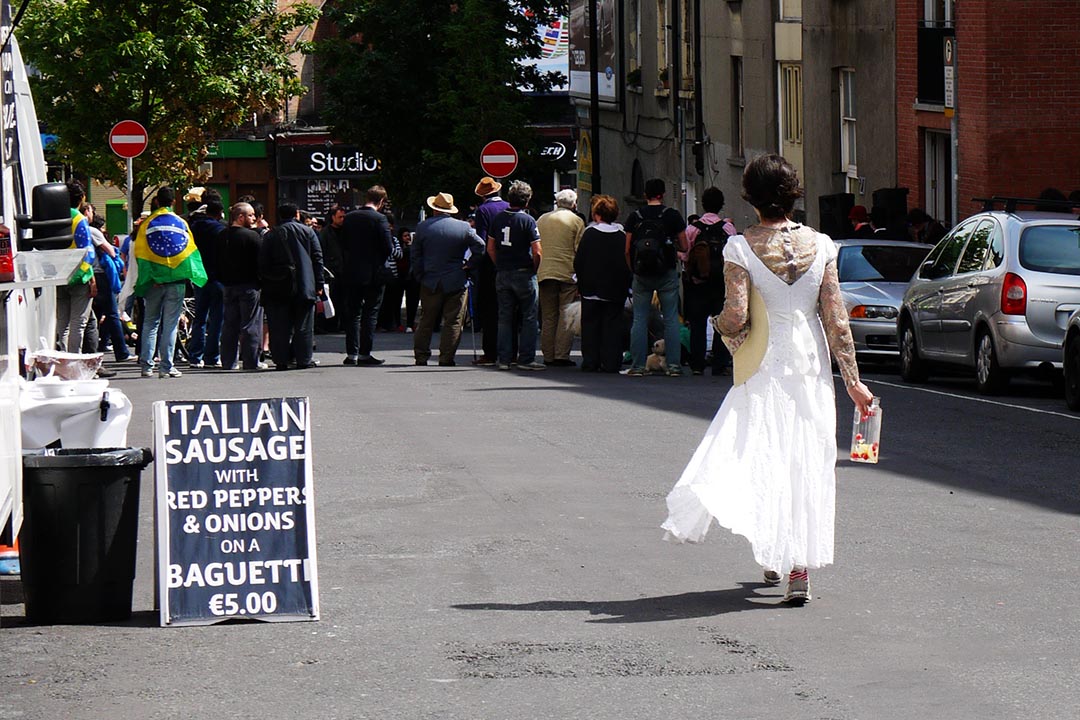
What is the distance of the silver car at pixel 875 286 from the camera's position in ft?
73.7

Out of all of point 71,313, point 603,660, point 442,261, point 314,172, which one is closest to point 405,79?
point 314,172

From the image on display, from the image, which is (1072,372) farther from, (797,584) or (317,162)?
(317,162)

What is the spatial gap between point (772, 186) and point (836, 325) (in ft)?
2.01

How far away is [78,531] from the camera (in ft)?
24.8

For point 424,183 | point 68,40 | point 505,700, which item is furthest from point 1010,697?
point 424,183

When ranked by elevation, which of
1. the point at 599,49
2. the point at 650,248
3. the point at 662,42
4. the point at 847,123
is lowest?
the point at 650,248

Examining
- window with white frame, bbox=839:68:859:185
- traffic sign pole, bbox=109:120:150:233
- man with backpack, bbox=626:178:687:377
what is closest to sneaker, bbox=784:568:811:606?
man with backpack, bbox=626:178:687:377

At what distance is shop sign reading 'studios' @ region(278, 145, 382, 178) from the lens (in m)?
61.0

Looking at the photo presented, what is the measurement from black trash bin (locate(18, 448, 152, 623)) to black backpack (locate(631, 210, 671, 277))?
40.3ft

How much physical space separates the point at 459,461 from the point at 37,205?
4988mm

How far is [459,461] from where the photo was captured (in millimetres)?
12617

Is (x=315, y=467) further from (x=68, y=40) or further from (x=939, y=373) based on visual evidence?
(x=68, y=40)

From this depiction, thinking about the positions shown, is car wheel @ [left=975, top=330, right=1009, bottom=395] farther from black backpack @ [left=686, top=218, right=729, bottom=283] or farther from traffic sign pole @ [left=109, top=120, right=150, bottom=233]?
traffic sign pole @ [left=109, top=120, right=150, bottom=233]

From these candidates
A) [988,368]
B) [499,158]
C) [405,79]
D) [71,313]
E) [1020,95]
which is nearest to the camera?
[988,368]
